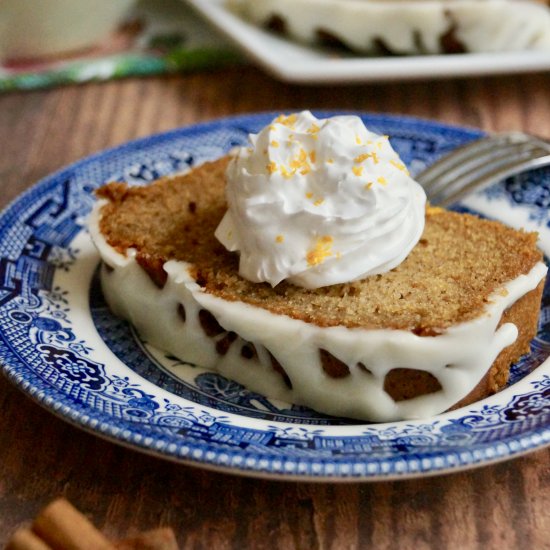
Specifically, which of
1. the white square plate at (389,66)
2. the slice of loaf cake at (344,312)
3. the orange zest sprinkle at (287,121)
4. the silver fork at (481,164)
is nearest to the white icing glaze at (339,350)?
the slice of loaf cake at (344,312)

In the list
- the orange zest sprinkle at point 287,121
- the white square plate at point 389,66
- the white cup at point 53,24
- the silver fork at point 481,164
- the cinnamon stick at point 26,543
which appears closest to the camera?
the cinnamon stick at point 26,543

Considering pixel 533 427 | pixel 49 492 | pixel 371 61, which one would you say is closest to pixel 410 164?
pixel 371 61

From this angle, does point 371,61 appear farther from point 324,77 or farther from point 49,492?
point 49,492

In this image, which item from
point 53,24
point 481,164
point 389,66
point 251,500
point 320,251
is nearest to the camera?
point 251,500

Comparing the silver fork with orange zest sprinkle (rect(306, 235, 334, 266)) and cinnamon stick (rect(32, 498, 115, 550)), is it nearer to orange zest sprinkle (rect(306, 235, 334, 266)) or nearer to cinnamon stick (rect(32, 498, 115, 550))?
orange zest sprinkle (rect(306, 235, 334, 266))

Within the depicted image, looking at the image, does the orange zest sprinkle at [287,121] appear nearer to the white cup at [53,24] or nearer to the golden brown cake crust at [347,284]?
the golden brown cake crust at [347,284]

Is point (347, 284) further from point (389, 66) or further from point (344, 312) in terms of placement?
point (389, 66)

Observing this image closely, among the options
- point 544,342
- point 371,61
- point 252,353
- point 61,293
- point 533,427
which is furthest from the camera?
point 371,61

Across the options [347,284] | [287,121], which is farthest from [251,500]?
[287,121]
